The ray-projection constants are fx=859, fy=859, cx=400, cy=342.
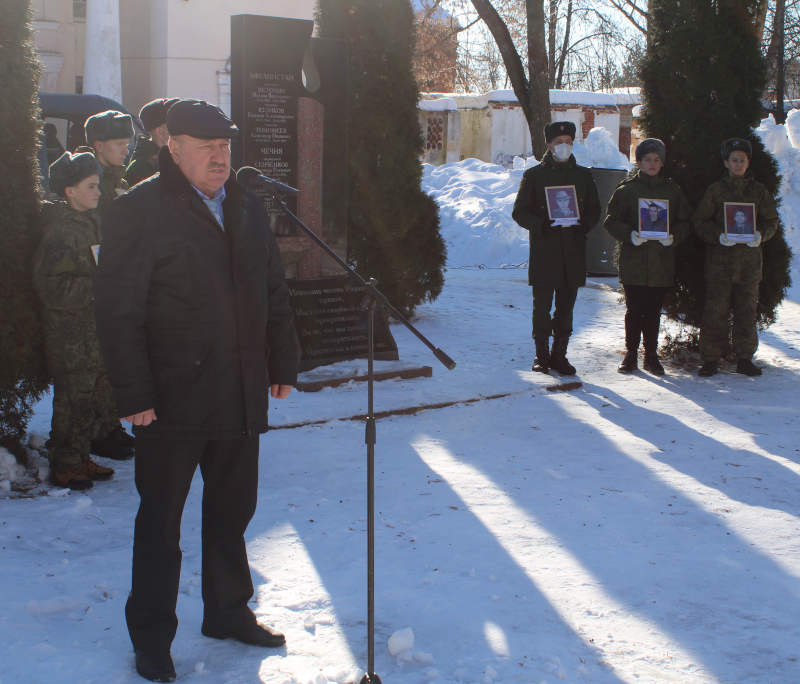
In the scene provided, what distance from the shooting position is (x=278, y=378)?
2.94 m

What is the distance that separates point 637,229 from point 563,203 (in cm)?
65

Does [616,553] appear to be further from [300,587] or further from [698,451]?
[698,451]

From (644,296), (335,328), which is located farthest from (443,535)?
(644,296)

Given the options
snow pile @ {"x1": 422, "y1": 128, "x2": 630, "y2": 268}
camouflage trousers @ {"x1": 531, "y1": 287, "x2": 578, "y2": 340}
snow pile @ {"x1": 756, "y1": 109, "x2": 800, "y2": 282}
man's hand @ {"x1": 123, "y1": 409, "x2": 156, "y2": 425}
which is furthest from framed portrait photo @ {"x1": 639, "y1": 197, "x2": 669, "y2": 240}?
snow pile @ {"x1": 756, "y1": 109, "x2": 800, "y2": 282}

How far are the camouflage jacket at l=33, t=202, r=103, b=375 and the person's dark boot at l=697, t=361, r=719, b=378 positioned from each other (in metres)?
4.79

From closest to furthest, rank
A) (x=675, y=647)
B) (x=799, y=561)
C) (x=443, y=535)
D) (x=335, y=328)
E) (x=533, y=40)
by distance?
(x=675, y=647)
(x=799, y=561)
(x=443, y=535)
(x=335, y=328)
(x=533, y=40)

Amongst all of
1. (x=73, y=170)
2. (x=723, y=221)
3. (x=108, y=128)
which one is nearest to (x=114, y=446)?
(x=73, y=170)

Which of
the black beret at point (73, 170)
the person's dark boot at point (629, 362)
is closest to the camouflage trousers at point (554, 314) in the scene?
the person's dark boot at point (629, 362)

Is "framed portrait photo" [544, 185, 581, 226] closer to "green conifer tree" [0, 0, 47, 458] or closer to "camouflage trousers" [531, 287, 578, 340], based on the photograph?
"camouflage trousers" [531, 287, 578, 340]

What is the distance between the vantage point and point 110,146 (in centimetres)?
471

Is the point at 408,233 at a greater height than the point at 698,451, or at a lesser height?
greater

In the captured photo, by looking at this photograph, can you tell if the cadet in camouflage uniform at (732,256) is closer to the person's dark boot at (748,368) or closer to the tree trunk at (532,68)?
the person's dark boot at (748,368)

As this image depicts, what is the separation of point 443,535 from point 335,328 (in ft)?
10.4

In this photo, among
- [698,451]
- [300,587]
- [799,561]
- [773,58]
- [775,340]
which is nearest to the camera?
[300,587]
